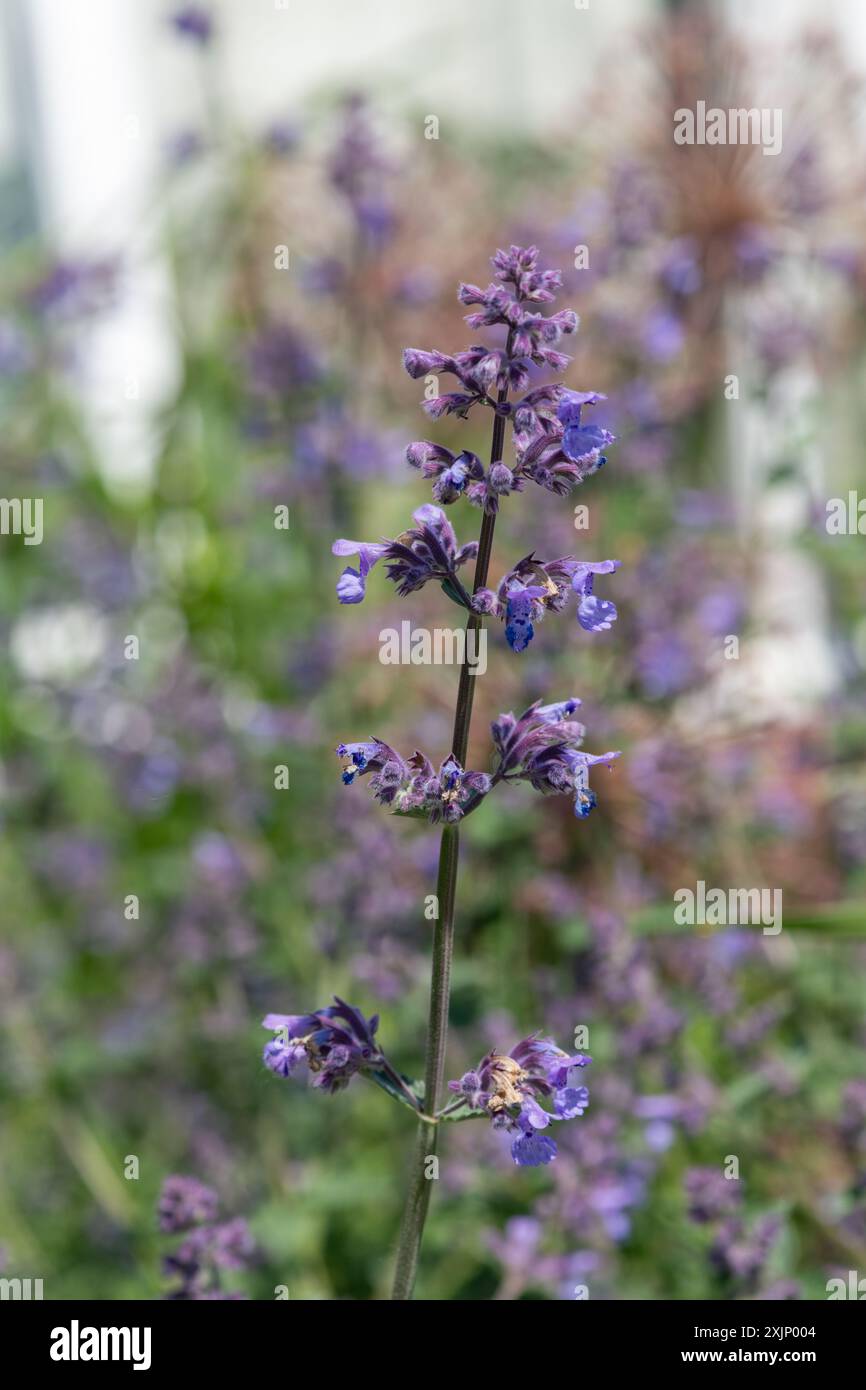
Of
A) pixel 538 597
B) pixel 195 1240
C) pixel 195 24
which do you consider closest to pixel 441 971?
pixel 538 597

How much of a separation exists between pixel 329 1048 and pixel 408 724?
6.46ft

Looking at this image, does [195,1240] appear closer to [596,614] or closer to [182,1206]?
[182,1206]

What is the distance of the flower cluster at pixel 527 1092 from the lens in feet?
4.78

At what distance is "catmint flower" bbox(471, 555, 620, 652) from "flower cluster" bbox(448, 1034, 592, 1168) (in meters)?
0.43

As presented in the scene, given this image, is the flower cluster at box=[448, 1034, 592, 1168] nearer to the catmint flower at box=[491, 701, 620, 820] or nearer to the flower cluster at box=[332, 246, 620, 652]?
the catmint flower at box=[491, 701, 620, 820]

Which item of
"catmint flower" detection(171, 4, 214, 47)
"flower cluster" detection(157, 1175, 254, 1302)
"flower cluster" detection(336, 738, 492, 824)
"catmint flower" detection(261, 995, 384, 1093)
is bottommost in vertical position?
"flower cluster" detection(157, 1175, 254, 1302)

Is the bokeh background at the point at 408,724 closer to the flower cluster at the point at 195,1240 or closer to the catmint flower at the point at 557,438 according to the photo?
the flower cluster at the point at 195,1240

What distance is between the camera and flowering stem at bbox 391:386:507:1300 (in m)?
1.46

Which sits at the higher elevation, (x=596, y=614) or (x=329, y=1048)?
(x=596, y=614)

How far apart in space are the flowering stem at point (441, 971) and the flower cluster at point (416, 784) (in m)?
0.02

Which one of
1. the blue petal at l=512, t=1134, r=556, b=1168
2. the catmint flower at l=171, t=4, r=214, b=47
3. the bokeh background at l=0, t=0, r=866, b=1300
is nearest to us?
the blue petal at l=512, t=1134, r=556, b=1168

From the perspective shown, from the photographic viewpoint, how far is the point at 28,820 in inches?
165

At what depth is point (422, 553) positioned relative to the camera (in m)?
1.56

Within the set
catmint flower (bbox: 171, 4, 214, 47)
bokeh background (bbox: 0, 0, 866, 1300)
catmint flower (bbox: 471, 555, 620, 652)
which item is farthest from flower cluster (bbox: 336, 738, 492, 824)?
catmint flower (bbox: 171, 4, 214, 47)
